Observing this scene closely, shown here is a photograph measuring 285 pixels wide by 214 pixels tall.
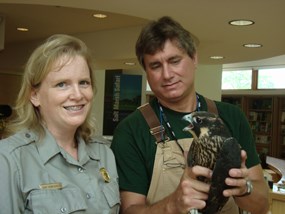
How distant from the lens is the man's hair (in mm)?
1652

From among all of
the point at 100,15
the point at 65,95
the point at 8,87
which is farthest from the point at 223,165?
the point at 8,87

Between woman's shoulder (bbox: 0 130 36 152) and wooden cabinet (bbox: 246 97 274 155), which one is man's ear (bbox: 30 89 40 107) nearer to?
woman's shoulder (bbox: 0 130 36 152)

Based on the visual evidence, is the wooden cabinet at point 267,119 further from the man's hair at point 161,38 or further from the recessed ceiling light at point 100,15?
the man's hair at point 161,38

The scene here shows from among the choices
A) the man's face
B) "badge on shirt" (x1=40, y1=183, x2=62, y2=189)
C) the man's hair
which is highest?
the man's hair

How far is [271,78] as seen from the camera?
10.1m

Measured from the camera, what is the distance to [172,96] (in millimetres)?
1674

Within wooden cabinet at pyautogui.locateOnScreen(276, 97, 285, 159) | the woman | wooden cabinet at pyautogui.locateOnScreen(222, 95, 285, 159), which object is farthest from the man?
wooden cabinet at pyautogui.locateOnScreen(276, 97, 285, 159)

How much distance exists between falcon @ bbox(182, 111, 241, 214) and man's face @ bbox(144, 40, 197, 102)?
1.16 ft

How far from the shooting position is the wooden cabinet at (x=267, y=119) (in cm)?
1019

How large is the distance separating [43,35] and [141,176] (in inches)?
222

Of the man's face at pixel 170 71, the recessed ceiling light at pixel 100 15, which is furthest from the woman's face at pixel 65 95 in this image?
the recessed ceiling light at pixel 100 15

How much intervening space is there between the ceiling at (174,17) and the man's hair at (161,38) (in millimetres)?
1405

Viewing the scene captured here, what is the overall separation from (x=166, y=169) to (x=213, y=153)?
436mm

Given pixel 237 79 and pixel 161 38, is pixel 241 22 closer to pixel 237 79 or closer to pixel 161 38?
pixel 161 38
